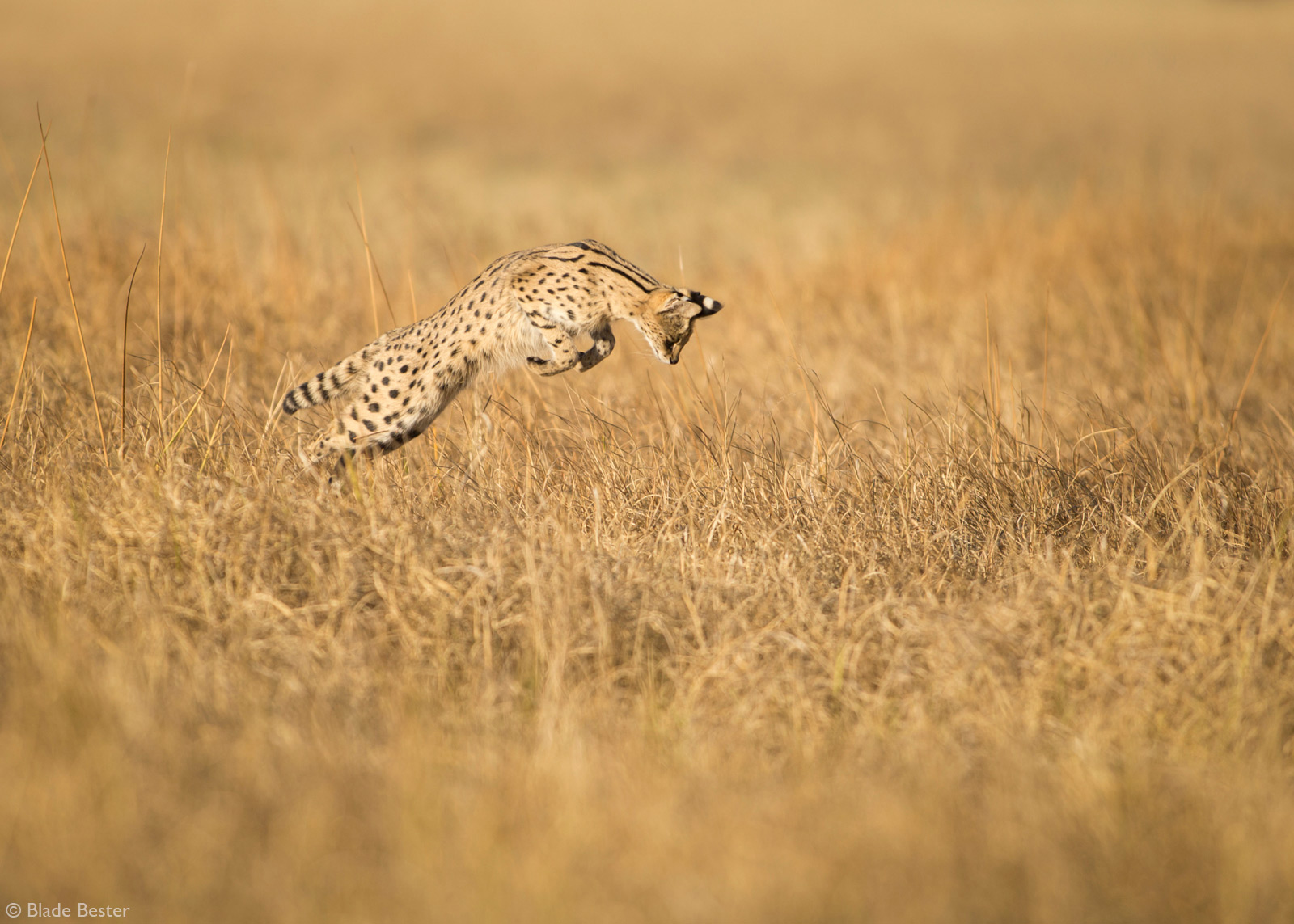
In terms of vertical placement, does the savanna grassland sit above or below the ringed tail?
below

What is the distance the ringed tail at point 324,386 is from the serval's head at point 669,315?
1188mm

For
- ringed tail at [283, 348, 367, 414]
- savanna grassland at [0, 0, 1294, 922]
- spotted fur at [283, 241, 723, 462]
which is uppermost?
spotted fur at [283, 241, 723, 462]

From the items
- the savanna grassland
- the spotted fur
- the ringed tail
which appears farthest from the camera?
the ringed tail

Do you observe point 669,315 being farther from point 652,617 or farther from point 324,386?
point 324,386

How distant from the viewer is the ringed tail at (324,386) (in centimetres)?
386

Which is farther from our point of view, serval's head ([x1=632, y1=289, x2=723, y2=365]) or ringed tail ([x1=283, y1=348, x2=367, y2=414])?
ringed tail ([x1=283, y1=348, x2=367, y2=414])

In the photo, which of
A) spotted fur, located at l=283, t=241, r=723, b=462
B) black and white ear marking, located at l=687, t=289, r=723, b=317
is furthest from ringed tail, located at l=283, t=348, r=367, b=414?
black and white ear marking, located at l=687, t=289, r=723, b=317

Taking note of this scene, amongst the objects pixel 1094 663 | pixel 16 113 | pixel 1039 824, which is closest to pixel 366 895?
pixel 1039 824

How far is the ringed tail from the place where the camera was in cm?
386

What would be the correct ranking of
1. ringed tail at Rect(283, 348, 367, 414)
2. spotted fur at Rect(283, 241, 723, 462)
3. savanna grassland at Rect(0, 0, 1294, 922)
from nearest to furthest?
savanna grassland at Rect(0, 0, 1294, 922), spotted fur at Rect(283, 241, 723, 462), ringed tail at Rect(283, 348, 367, 414)

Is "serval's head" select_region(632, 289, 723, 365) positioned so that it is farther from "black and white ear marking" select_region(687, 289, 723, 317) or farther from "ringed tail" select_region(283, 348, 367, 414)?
"ringed tail" select_region(283, 348, 367, 414)

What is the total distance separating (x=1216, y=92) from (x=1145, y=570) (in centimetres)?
2477

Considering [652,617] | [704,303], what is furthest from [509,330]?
[652,617]

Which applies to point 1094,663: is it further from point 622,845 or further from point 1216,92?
point 1216,92
